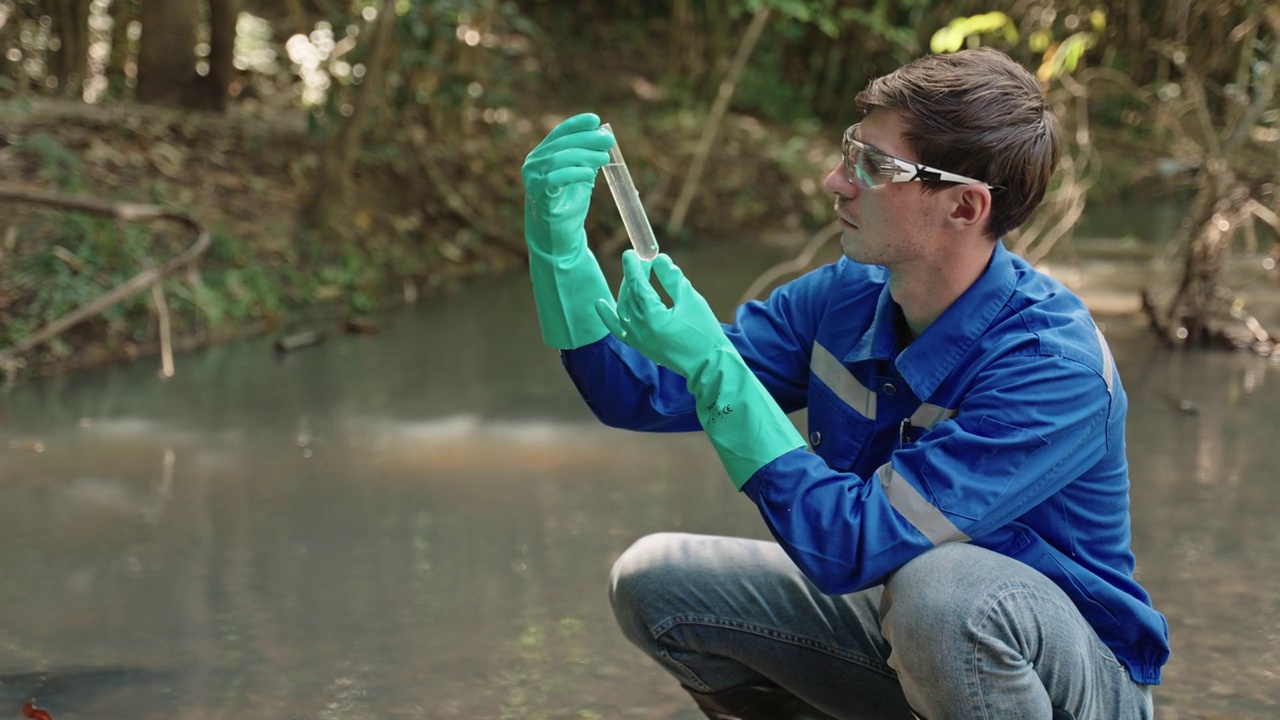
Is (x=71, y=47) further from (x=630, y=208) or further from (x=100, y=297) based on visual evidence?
(x=630, y=208)

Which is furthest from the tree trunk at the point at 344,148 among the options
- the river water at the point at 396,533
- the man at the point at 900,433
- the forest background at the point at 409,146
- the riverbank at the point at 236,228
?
the man at the point at 900,433

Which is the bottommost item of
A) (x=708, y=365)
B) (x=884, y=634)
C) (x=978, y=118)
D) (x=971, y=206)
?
(x=884, y=634)

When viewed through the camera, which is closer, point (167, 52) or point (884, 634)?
point (884, 634)

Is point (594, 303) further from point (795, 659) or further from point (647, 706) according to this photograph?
point (647, 706)

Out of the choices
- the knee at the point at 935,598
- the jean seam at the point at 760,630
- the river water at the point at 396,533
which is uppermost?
the knee at the point at 935,598

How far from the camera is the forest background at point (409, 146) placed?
4.98m

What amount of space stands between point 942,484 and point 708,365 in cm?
33

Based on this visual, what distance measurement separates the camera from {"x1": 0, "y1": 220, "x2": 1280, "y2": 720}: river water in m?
2.44

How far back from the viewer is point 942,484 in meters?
1.66

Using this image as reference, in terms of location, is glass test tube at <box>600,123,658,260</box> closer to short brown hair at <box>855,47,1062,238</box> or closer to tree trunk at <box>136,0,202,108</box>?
short brown hair at <box>855,47,1062,238</box>

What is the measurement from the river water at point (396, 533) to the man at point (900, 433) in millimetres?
444

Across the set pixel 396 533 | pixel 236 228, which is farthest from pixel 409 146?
pixel 396 533

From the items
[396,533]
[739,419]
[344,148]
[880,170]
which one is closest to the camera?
[739,419]

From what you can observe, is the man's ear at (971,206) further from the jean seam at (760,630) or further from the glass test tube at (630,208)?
the jean seam at (760,630)
